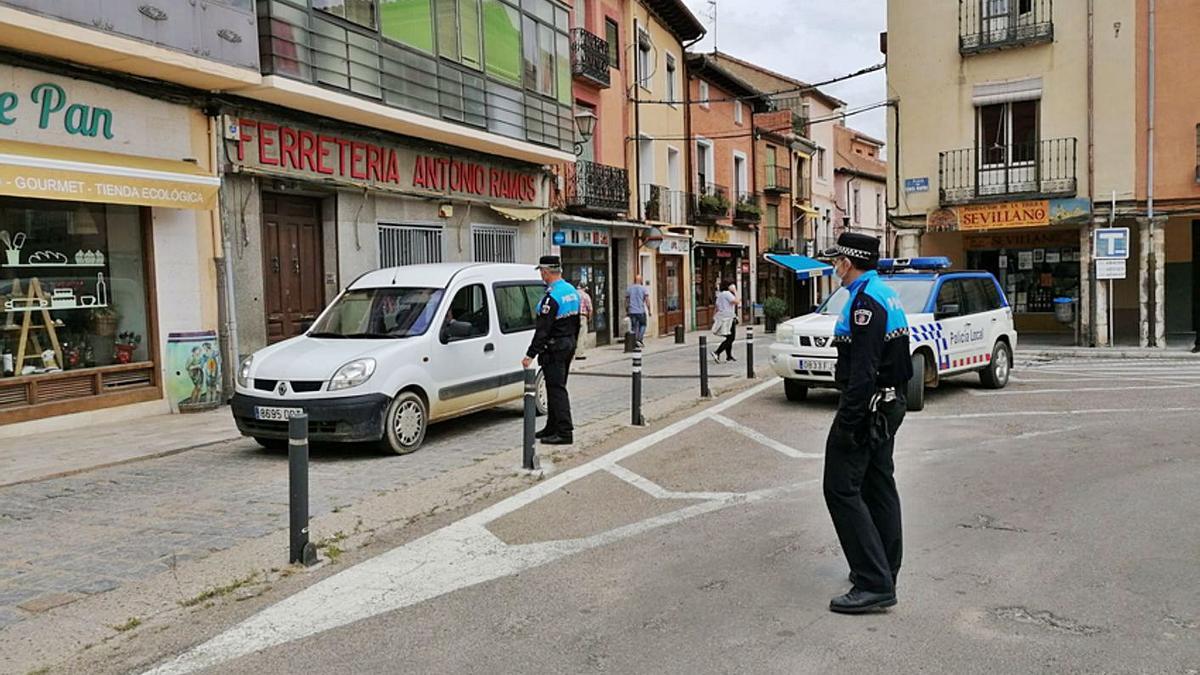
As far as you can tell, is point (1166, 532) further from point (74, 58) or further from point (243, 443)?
point (74, 58)

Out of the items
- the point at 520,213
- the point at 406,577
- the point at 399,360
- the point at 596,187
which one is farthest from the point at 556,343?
the point at 596,187

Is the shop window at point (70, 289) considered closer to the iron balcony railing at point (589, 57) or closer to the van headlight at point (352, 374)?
the van headlight at point (352, 374)

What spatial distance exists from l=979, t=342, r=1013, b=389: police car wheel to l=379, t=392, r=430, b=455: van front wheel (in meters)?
8.32

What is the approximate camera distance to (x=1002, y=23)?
70.7ft

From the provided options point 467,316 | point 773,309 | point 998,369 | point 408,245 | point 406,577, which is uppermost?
point 408,245

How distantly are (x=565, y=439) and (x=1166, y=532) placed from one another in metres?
5.29

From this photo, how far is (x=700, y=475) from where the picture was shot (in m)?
7.99

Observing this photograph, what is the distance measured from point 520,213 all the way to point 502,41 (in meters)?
3.63

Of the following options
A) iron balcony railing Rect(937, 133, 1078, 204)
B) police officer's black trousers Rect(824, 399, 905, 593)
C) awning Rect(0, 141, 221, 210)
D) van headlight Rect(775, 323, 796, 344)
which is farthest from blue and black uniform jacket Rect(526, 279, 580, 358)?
iron balcony railing Rect(937, 133, 1078, 204)

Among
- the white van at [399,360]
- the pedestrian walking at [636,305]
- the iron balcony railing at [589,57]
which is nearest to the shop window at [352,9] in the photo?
the white van at [399,360]

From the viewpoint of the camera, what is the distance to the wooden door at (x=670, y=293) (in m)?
28.8

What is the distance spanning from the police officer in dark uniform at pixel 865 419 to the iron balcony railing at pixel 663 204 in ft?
74.8

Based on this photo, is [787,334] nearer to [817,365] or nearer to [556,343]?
[817,365]

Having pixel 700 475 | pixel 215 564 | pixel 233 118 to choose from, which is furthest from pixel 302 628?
pixel 233 118
